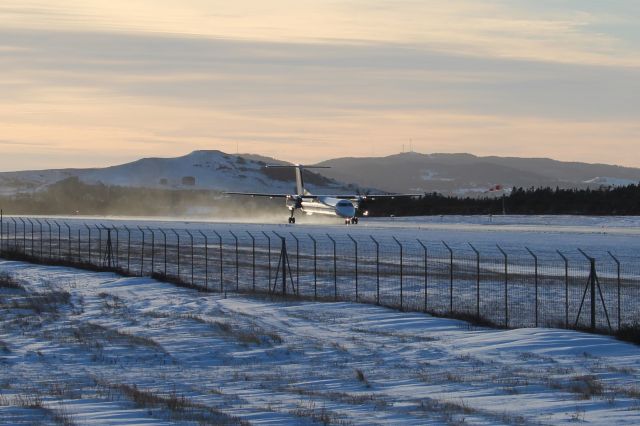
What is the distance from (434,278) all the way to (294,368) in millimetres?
24997

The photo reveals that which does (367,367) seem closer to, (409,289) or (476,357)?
(476,357)

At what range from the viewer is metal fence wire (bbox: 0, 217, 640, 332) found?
35.5 meters

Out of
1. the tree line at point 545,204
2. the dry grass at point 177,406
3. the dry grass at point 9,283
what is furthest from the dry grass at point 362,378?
the tree line at point 545,204

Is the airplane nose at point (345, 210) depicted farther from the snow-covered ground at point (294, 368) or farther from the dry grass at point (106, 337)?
the dry grass at point (106, 337)

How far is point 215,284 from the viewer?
162 feet

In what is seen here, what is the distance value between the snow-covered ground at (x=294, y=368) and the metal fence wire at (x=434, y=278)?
322 centimetres

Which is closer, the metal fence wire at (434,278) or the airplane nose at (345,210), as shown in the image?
the metal fence wire at (434,278)

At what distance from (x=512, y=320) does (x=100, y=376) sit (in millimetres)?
14928

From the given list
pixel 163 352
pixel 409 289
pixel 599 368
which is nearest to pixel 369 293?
pixel 409 289

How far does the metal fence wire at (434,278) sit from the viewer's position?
116ft

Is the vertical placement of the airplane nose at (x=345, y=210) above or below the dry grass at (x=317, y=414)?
above

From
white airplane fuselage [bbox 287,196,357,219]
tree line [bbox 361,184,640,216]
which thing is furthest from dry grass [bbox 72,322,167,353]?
tree line [bbox 361,184,640,216]

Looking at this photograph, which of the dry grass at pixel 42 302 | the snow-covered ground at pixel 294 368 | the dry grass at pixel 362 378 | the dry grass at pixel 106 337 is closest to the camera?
the snow-covered ground at pixel 294 368

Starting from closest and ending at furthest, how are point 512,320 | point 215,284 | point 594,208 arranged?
point 512,320
point 215,284
point 594,208
